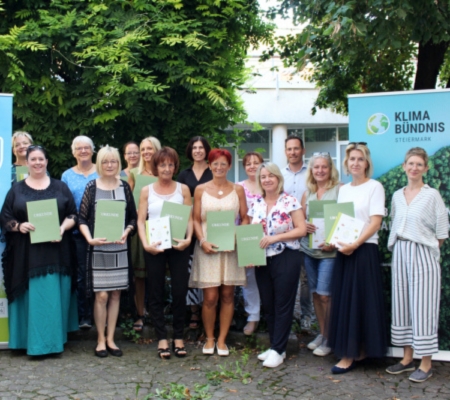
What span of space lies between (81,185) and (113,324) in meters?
1.51

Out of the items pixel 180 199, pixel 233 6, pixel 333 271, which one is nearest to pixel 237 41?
pixel 233 6

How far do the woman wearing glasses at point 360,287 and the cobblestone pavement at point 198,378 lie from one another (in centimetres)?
28

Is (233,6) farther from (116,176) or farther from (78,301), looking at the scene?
(78,301)

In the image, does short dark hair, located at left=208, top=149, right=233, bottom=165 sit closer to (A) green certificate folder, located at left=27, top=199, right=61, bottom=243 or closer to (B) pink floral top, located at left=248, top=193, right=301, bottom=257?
(B) pink floral top, located at left=248, top=193, right=301, bottom=257

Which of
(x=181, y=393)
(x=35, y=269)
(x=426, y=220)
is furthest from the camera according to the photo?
(x=35, y=269)

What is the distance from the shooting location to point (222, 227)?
5.56 metres

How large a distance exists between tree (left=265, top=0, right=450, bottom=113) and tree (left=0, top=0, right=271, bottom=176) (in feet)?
4.14

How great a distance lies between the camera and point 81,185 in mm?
6129

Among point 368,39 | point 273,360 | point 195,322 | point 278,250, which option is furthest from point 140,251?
point 368,39

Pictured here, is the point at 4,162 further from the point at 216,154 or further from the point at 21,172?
the point at 216,154

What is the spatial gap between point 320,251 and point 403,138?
4.58 ft

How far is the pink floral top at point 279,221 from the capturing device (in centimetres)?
546

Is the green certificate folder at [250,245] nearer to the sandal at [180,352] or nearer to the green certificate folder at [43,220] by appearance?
the sandal at [180,352]

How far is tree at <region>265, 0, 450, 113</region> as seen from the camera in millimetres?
6234
